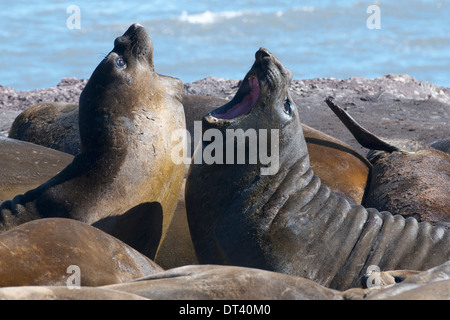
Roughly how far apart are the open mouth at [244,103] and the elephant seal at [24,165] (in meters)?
2.03

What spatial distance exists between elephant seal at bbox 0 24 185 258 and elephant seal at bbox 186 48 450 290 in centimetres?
57

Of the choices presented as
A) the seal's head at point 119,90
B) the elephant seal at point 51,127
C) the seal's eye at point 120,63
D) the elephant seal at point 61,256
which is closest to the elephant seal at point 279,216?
the elephant seal at point 61,256

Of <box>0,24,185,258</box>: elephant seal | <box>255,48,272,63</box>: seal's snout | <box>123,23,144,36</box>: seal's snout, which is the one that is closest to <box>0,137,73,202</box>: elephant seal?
<box>0,24,185,258</box>: elephant seal

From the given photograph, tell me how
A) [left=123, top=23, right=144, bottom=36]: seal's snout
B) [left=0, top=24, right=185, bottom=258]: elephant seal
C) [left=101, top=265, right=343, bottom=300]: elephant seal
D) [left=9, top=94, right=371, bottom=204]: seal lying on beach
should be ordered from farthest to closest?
[left=9, top=94, right=371, bottom=204]: seal lying on beach → [left=123, top=23, right=144, bottom=36]: seal's snout → [left=0, top=24, right=185, bottom=258]: elephant seal → [left=101, top=265, right=343, bottom=300]: elephant seal

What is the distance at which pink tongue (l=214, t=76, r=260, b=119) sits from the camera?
497 cm

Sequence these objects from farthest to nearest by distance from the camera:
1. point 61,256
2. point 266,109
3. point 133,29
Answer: point 133,29
point 266,109
point 61,256

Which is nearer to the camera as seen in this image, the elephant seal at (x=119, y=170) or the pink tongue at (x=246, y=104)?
the pink tongue at (x=246, y=104)

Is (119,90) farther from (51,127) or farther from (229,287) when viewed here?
(51,127)

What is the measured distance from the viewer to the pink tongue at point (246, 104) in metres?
4.97

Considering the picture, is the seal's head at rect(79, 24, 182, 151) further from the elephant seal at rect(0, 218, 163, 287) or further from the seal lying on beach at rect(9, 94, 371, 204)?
the seal lying on beach at rect(9, 94, 371, 204)

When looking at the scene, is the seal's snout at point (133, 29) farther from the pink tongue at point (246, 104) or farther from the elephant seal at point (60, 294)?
the elephant seal at point (60, 294)

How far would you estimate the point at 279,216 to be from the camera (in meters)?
4.80

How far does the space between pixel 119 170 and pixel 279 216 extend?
4.17 ft

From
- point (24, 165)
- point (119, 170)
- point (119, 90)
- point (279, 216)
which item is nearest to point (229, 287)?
point (279, 216)
